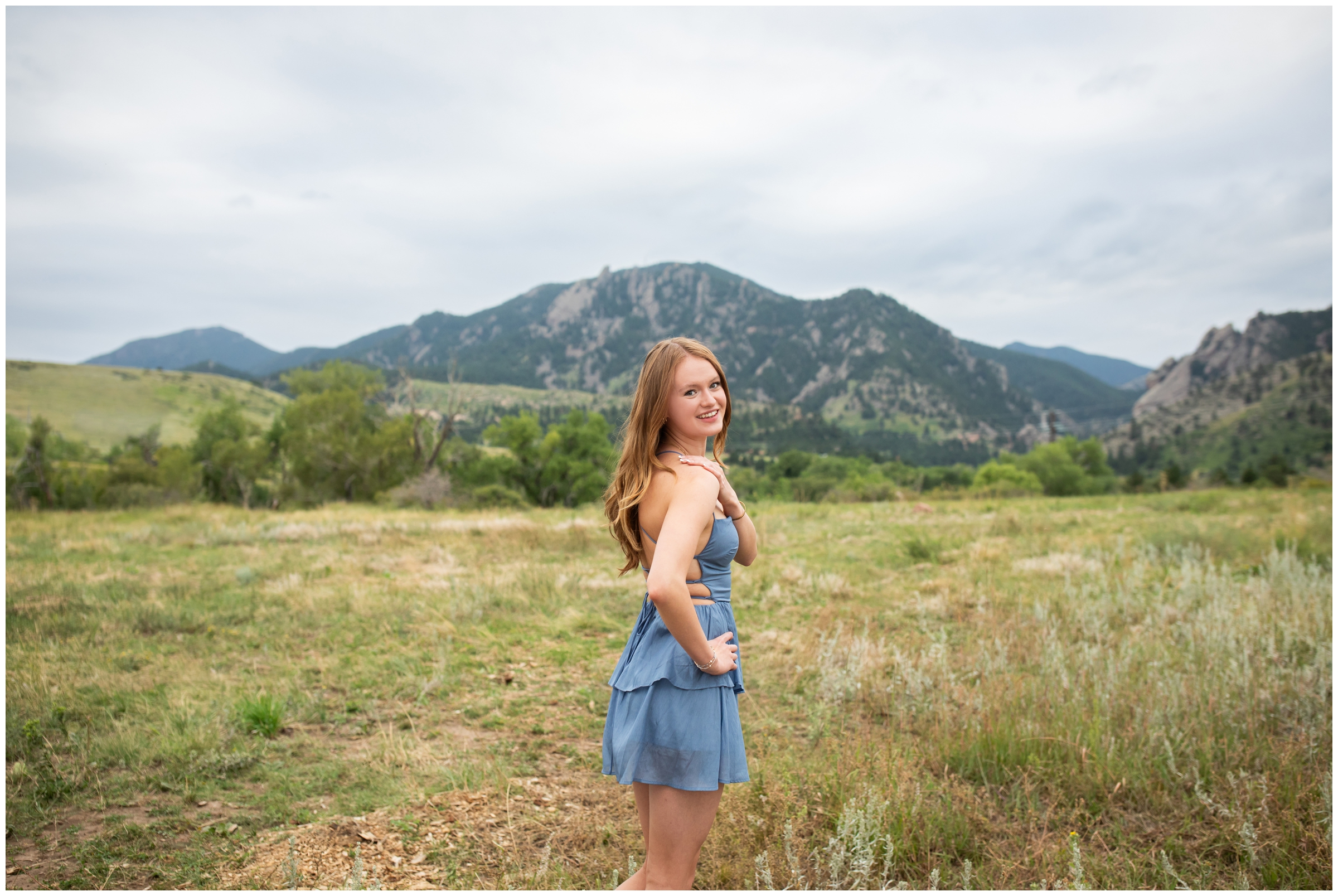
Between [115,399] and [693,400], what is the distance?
157m

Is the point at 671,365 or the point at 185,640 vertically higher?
the point at 671,365

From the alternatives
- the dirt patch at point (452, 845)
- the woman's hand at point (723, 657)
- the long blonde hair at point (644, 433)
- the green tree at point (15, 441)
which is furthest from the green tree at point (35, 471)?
the woman's hand at point (723, 657)

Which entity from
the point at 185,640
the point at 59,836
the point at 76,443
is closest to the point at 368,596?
the point at 185,640

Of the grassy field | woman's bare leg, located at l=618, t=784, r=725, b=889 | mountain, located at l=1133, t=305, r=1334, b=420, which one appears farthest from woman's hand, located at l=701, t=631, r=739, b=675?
mountain, located at l=1133, t=305, r=1334, b=420

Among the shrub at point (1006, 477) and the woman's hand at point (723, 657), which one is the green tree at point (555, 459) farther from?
the woman's hand at point (723, 657)

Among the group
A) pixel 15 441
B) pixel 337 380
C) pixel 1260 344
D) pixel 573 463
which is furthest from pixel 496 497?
pixel 1260 344

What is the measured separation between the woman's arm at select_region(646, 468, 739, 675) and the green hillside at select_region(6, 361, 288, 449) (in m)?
119

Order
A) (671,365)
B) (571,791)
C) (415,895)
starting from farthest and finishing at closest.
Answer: (571,791) → (415,895) → (671,365)

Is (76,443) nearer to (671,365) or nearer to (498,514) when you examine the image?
(498,514)

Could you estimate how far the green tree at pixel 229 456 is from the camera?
47.7m

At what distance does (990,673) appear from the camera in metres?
5.67

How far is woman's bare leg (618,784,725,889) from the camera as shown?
236 centimetres

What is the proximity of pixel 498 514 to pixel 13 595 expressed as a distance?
1598cm

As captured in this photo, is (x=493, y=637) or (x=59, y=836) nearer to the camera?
(x=59, y=836)
